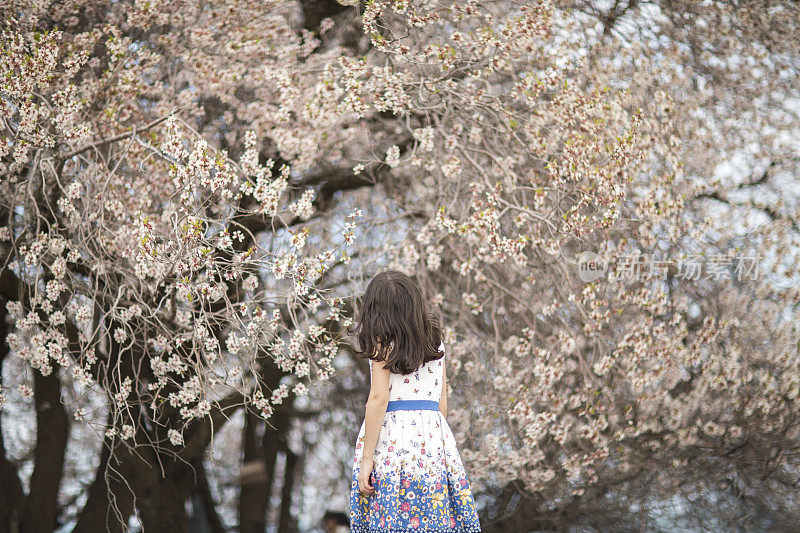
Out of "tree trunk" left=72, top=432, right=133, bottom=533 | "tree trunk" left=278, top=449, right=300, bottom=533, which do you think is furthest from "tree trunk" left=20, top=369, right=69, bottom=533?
"tree trunk" left=278, top=449, right=300, bottom=533

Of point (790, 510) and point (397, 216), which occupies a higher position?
point (397, 216)

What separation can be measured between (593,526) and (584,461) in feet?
1.85

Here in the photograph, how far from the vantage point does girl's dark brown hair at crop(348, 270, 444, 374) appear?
2.03 metres

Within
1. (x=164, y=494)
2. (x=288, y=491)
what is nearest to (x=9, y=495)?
(x=164, y=494)

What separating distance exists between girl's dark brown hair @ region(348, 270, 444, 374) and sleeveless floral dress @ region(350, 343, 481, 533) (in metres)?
0.11

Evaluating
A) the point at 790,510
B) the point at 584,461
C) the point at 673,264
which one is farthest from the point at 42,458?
the point at 790,510

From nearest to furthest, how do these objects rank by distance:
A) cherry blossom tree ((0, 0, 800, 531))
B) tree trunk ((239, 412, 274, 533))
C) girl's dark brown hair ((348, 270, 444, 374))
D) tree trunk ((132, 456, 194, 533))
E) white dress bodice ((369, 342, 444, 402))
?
girl's dark brown hair ((348, 270, 444, 374))
white dress bodice ((369, 342, 444, 402))
cherry blossom tree ((0, 0, 800, 531))
tree trunk ((132, 456, 194, 533))
tree trunk ((239, 412, 274, 533))

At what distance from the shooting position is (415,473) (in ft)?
6.84

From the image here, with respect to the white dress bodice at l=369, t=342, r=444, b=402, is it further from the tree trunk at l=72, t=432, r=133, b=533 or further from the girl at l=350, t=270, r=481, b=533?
the tree trunk at l=72, t=432, r=133, b=533

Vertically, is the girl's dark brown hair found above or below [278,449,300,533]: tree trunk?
above

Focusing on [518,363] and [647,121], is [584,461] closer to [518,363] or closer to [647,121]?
[518,363]

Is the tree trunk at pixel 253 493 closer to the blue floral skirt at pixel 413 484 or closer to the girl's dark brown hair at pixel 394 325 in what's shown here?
the blue floral skirt at pixel 413 484

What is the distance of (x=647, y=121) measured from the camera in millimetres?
4020

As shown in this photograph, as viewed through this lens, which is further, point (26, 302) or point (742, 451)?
point (742, 451)
